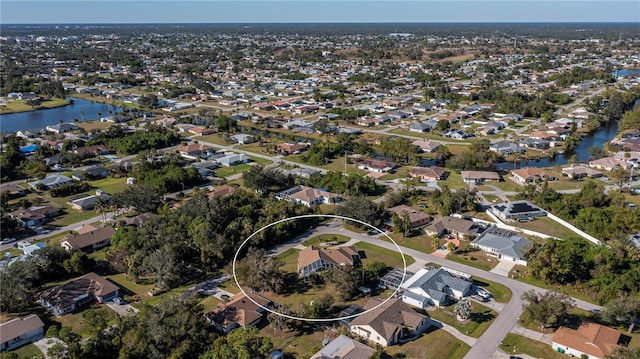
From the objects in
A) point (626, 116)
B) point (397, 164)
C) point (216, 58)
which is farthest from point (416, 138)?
point (216, 58)

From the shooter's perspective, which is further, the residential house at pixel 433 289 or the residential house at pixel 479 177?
the residential house at pixel 479 177

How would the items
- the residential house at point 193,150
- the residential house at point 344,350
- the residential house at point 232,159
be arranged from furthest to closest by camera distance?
the residential house at point 193,150 < the residential house at point 232,159 < the residential house at point 344,350

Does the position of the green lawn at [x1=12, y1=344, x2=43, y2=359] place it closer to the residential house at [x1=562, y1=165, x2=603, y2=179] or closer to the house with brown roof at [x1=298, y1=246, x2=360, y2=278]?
the house with brown roof at [x1=298, y1=246, x2=360, y2=278]

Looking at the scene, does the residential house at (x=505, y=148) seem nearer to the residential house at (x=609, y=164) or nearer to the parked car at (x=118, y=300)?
the residential house at (x=609, y=164)

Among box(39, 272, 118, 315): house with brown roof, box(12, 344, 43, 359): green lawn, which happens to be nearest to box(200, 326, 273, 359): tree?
box(12, 344, 43, 359): green lawn

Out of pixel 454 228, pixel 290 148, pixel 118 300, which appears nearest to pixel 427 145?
pixel 290 148

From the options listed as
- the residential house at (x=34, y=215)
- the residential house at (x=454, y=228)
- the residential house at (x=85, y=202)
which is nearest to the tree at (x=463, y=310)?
the residential house at (x=454, y=228)

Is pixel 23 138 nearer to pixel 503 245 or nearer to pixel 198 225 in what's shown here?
pixel 198 225

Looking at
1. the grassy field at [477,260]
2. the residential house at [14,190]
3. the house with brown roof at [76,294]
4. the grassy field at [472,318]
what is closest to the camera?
the grassy field at [472,318]
